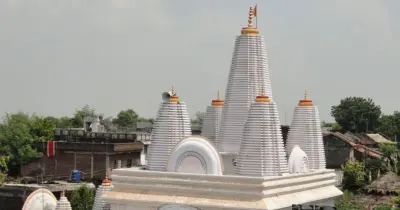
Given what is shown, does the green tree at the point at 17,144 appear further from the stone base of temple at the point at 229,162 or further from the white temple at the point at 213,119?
the stone base of temple at the point at 229,162

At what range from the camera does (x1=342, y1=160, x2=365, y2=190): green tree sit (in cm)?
4375

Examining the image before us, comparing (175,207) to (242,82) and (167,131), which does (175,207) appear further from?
(242,82)

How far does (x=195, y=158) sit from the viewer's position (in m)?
22.4

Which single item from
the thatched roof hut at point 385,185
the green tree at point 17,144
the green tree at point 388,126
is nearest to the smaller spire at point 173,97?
the thatched roof hut at point 385,185

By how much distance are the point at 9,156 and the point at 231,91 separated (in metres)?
31.0

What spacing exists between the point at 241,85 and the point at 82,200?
529 inches

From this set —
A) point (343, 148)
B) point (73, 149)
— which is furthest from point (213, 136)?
point (343, 148)

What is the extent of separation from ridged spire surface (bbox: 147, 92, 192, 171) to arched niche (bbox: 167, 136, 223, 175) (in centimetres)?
55

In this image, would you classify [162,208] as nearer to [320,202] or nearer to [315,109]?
[320,202]

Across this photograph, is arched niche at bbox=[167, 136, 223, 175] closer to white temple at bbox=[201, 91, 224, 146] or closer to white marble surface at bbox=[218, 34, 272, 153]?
white marble surface at bbox=[218, 34, 272, 153]

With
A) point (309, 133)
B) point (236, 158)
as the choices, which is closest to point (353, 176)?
point (309, 133)

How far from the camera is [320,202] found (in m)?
24.0

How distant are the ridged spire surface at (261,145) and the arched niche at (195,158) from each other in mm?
791

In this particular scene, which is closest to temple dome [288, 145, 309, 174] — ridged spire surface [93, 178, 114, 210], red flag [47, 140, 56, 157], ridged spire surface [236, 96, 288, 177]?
ridged spire surface [236, 96, 288, 177]
